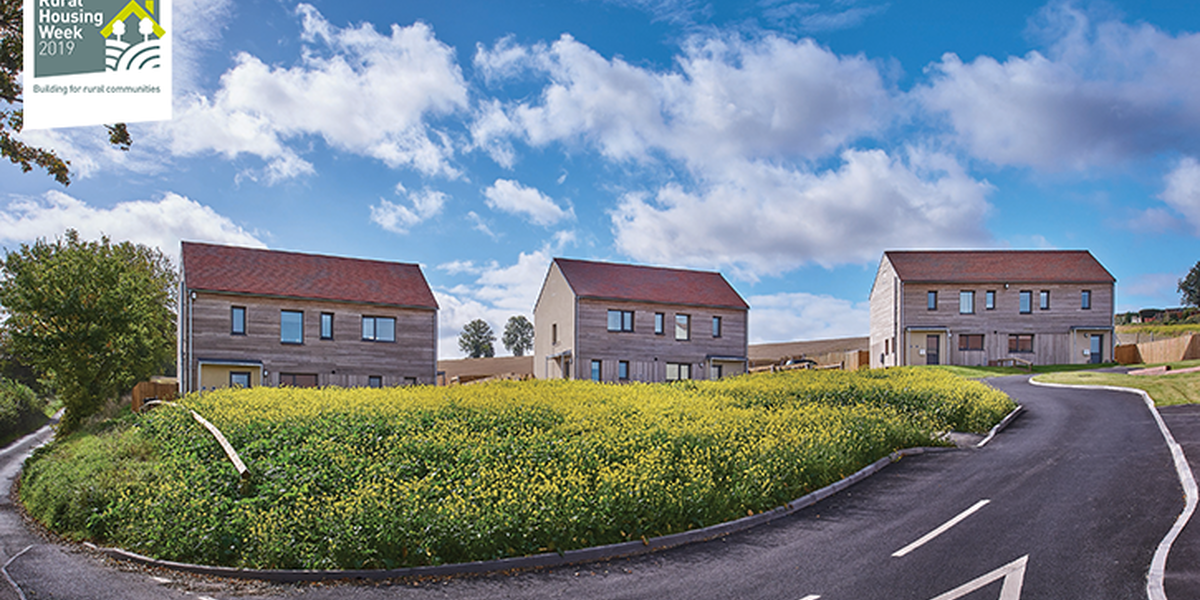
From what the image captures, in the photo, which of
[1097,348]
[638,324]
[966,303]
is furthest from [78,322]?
[1097,348]

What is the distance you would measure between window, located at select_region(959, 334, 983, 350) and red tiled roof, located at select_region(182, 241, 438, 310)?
116 ft

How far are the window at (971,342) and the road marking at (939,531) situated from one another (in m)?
39.6

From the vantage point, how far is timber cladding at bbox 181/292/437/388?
35812 mm

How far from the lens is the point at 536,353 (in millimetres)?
51656

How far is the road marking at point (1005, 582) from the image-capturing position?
30.5 feet

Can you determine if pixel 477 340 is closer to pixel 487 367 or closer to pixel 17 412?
pixel 487 367

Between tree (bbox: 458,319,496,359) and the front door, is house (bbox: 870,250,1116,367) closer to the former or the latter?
the front door

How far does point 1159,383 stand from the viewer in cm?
2698

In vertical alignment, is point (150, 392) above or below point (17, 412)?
above

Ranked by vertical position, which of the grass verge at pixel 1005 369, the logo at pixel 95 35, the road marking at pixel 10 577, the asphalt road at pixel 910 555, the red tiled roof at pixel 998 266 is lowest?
the road marking at pixel 10 577

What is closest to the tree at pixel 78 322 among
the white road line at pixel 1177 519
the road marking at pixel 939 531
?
the road marking at pixel 939 531

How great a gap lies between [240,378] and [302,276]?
6.55 metres

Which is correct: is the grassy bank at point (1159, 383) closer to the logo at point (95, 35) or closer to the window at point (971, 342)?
the window at point (971, 342)

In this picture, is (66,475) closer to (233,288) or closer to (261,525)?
(261,525)
